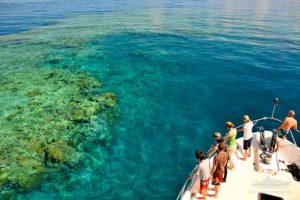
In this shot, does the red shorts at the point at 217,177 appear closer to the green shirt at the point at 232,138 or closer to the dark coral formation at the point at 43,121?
the green shirt at the point at 232,138

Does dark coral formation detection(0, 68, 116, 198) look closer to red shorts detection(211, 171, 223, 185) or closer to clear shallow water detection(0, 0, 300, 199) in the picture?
clear shallow water detection(0, 0, 300, 199)

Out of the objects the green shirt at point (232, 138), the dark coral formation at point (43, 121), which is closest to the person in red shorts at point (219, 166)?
the green shirt at point (232, 138)

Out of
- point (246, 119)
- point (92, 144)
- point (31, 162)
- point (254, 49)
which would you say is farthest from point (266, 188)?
point (254, 49)

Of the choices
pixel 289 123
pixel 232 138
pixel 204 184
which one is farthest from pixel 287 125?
pixel 204 184

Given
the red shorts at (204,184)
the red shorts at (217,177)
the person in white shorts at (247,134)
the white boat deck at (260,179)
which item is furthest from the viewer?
the person in white shorts at (247,134)

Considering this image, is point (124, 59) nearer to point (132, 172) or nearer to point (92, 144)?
point (92, 144)

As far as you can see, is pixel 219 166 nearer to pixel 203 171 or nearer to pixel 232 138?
pixel 203 171

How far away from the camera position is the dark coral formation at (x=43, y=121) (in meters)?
14.4

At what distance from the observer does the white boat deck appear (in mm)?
10695

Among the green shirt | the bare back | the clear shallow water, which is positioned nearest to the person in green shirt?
the green shirt

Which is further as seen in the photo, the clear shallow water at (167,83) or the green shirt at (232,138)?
the clear shallow water at (167,83)

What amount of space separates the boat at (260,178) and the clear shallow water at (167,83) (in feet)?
9.79

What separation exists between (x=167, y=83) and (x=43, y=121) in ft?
40.4

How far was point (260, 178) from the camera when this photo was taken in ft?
38.0
